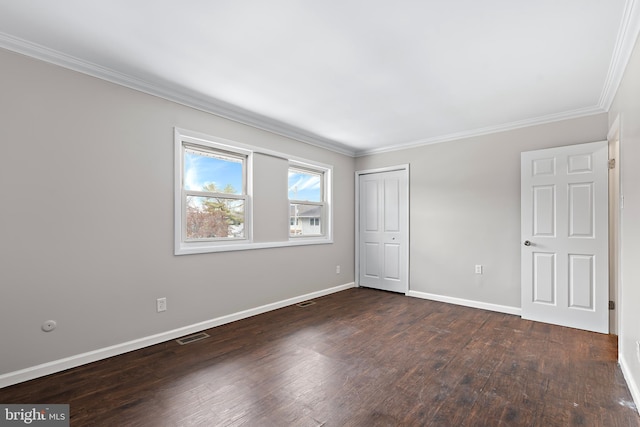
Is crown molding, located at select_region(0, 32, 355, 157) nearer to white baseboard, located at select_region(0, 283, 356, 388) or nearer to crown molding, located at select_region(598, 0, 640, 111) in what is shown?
white baseboard, located at select_region(0, 283, 356, 388)

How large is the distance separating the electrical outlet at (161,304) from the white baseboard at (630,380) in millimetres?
3562

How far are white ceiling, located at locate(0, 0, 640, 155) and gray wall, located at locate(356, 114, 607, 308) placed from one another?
1.23ft

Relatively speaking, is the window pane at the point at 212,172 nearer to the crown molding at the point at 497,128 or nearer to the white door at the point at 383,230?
the white door at the point at 383,230

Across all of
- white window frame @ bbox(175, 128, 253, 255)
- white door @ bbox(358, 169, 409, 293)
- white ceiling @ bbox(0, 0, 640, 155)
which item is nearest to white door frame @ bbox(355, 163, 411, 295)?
white door @ bbox(358, 169, 409, 293)

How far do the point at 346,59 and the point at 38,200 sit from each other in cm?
254

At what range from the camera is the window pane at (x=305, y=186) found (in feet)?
14.8

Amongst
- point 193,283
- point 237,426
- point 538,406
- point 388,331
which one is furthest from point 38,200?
point 538,406

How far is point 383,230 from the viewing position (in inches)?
199

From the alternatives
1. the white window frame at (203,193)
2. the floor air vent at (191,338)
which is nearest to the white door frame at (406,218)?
the white window frame at (203,193)

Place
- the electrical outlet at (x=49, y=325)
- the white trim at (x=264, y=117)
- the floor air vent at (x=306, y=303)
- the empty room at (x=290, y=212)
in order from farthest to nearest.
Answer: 1. the floor air vent at (x=306, y=303)
2. the electrical outlet at (x=49, y=325)
3. the white trim at (x=264, y=117)
4. the empty room at (x=290, y=212)

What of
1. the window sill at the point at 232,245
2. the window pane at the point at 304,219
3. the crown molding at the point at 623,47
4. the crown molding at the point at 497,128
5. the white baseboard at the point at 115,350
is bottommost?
the white baseboard at the point at 115,350

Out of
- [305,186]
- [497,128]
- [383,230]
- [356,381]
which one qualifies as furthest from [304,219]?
[497,128]

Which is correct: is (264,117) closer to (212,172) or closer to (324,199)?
(212,172)

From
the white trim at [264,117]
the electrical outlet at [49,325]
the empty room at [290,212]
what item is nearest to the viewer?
the empty room at [290,212]
